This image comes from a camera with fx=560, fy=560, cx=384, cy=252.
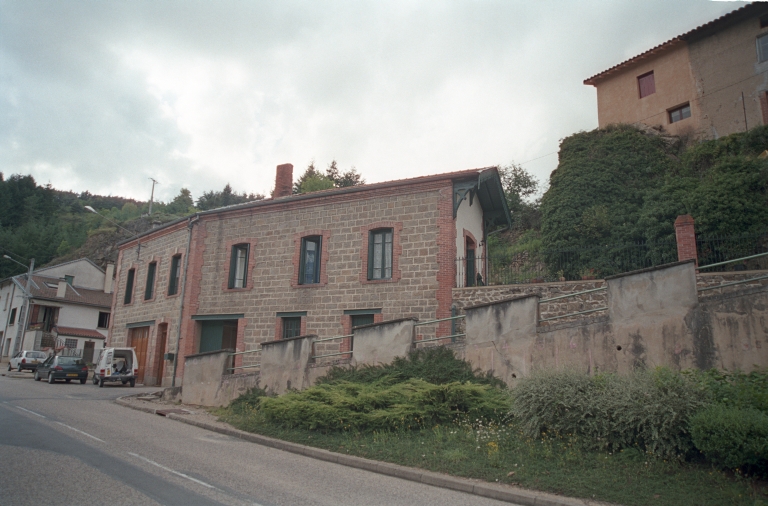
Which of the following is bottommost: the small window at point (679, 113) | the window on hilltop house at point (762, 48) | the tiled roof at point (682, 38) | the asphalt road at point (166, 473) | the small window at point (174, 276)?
the asphalt road at point (166, 473)

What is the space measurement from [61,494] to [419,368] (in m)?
7.31

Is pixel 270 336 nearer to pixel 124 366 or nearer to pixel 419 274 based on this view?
pixel 419 274

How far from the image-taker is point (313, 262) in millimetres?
19562

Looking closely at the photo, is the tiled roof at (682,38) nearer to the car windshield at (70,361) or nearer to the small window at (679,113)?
the small window at (679,113)

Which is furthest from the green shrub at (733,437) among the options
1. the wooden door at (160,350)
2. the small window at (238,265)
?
the wooden door at (160,350)

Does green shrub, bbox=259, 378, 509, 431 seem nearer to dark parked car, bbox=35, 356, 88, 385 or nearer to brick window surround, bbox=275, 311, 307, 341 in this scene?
brick window surround, bbox=275, 311, 307, 341

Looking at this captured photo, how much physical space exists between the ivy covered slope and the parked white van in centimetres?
1827

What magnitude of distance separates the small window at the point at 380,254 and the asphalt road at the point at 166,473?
7675 mm

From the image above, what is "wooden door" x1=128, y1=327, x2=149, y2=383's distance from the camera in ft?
80.2

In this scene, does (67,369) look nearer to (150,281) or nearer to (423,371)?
(150,281)

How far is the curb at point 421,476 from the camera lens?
268 inches

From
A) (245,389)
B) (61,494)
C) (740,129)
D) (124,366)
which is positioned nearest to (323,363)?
(245,389)

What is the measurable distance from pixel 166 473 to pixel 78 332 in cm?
4338

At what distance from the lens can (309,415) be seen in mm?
11086
